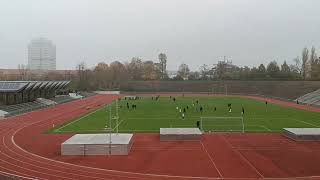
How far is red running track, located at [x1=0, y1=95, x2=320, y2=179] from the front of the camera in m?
22.9

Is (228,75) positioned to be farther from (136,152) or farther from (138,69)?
(136,152)

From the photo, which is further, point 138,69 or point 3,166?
point 138,69

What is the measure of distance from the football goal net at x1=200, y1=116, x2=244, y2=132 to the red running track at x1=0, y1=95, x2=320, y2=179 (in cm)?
441

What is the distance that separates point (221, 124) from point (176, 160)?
19516 millimetres

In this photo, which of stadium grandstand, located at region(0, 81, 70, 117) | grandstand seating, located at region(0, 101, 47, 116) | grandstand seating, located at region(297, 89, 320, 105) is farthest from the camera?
grandstand seating, located at region(297, 89, 320, 105)

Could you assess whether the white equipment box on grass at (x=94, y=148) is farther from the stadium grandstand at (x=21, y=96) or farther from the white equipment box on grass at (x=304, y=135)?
the stadium grandstand at (x=21, y=96)

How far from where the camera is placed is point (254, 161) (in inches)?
1029

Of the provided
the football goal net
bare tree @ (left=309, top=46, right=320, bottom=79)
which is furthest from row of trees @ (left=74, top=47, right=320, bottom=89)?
the football goal net

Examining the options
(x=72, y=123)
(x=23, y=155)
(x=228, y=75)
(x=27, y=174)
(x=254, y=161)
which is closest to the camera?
(x=27, y=174)

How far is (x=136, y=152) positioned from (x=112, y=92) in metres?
97.3

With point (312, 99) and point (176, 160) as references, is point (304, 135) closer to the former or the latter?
point (176, 160)

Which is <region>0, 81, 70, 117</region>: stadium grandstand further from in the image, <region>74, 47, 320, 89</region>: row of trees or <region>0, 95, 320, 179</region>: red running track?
<region>74, 47, 320, 89</region>: row of trees

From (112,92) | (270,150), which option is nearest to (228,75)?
(112,92)

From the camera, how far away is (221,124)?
148 feet
